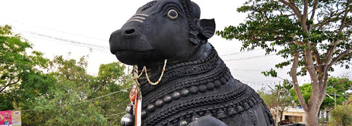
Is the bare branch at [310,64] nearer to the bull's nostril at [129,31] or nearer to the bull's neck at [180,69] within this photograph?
the bull's neck at [180,69]

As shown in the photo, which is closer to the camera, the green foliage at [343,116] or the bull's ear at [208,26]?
the bull's ear at [208,26]

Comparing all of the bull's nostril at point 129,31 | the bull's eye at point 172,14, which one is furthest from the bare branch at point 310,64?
the bull's nostril at point 129,31

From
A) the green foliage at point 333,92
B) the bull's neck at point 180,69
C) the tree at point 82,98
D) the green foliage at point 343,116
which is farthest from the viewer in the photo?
the green foliage at point 333,92

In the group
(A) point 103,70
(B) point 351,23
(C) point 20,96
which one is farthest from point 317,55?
(C) point 20,96

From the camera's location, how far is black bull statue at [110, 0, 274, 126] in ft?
6.39

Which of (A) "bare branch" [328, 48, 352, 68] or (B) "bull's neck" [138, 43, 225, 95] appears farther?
(A) "bare branch" [328, 48, 352, 68]

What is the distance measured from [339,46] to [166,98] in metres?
12.0

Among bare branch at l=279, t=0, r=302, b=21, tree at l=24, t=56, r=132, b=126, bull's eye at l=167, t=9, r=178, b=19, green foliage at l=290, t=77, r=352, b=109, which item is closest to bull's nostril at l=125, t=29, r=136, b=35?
bull's eye at l=167, t=9, r=178, b=19

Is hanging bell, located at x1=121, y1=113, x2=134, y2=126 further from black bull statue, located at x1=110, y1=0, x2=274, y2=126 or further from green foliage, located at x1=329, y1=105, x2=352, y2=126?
green foliage, located at x1=329, y1=105, x2=352, y2=126

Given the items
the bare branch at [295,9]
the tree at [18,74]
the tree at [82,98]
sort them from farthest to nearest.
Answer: the tree at [18,74], the bare branch at [295,9], the tree at [82,98]

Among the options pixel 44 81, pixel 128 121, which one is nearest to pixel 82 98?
pixel 44 81

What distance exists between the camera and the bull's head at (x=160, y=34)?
76.2 inches

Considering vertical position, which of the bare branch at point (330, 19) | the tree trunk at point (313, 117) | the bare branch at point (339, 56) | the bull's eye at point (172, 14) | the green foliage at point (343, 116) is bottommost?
the green foliage at point (343, 116)

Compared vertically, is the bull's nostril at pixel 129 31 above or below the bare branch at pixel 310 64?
below
